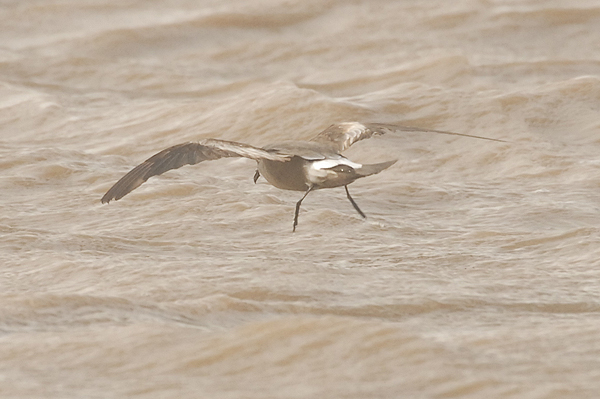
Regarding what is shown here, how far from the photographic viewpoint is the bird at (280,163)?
4625 millimetres

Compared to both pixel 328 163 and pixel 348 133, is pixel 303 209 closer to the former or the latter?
pixel 348 133

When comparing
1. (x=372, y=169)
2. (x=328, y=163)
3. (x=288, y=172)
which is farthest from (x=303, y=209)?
(x=372, y=169)

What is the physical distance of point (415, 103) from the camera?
26.2 feet

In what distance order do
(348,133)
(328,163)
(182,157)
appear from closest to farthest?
(182,157), (328,163), (348,133)

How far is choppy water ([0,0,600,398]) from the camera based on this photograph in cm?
387

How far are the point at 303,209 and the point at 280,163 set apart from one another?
1185mm

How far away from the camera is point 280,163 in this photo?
4949mm

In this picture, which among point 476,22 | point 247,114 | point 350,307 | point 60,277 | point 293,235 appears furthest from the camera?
point 476,22

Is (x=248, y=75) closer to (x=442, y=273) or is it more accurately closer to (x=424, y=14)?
(x=424, y=14)

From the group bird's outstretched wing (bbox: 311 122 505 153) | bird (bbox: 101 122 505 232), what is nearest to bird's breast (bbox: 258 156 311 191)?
bird (bbox: 101 122 505 232)

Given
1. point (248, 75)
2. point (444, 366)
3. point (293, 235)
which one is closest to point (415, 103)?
point (248, 75)

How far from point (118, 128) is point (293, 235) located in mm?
2690

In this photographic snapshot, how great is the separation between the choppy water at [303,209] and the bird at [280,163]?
0.39m

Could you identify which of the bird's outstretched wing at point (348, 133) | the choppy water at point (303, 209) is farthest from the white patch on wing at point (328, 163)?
the choppy water at point (303, 209)
